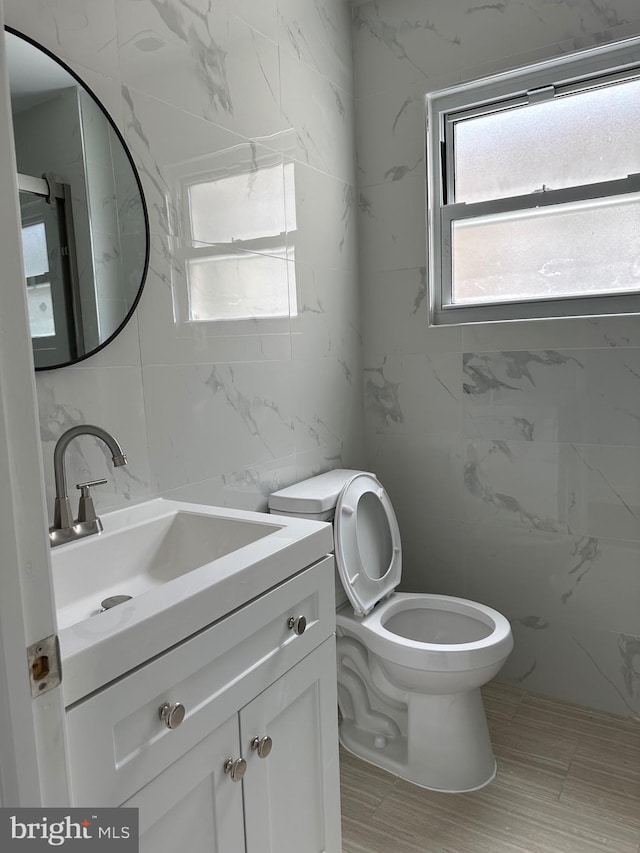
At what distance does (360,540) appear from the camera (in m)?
2.01

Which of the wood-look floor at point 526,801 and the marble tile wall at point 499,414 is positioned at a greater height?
the marble tile wall at point 499,414

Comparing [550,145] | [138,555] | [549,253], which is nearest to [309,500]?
[138,555]

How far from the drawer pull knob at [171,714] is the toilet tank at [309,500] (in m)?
0.99

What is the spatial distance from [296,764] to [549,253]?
185 cm

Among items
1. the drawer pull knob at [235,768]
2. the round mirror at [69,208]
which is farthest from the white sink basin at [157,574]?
the round mirror at [69,208]

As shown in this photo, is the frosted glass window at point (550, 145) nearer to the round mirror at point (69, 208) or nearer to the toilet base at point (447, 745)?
the round mirror at point (69, 208)

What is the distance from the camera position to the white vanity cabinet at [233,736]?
0.83 metres

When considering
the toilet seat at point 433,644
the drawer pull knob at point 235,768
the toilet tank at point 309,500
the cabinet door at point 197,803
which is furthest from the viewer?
the toilet tank at point 309,500

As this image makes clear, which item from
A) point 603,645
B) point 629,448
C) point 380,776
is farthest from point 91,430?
point 603,645

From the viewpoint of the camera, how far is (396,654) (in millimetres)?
1746

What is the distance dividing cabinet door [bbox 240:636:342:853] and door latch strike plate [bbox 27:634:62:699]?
0.54 meters

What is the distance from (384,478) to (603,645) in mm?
1009

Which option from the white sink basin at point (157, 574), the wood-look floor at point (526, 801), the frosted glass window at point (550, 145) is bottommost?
the wood-look floor at point (526, 801)

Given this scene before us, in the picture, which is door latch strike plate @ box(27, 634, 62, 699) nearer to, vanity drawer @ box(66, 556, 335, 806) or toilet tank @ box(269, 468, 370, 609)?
vanity drawer @ box(66, 556, 335, 806)
